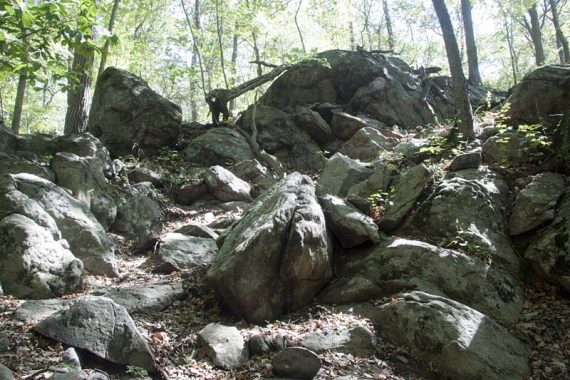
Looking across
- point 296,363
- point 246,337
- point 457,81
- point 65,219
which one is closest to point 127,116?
point 65,219

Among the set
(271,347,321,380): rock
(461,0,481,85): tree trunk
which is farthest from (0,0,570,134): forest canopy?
(271,347,321,380): rock

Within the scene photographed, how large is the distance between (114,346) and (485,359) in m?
4.60

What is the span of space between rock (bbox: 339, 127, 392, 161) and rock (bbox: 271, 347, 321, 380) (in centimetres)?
931

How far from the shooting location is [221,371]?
534 cm

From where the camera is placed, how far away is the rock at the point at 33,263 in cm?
647

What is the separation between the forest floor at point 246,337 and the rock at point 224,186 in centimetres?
536

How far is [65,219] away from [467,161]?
27.8ft

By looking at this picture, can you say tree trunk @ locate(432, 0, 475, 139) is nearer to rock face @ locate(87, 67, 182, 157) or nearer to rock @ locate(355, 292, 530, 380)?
rock @ locate(355, 292, 530, 380)

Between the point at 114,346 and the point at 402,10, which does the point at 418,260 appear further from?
the point at 402,10

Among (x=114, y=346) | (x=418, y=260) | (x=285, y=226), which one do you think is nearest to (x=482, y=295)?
(x=418, y=260)

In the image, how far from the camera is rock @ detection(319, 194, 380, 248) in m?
7.84

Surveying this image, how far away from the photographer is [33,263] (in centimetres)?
667

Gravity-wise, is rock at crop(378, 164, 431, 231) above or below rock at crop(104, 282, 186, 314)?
above

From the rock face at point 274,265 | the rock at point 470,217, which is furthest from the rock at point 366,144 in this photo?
the rock face at point 274,265
